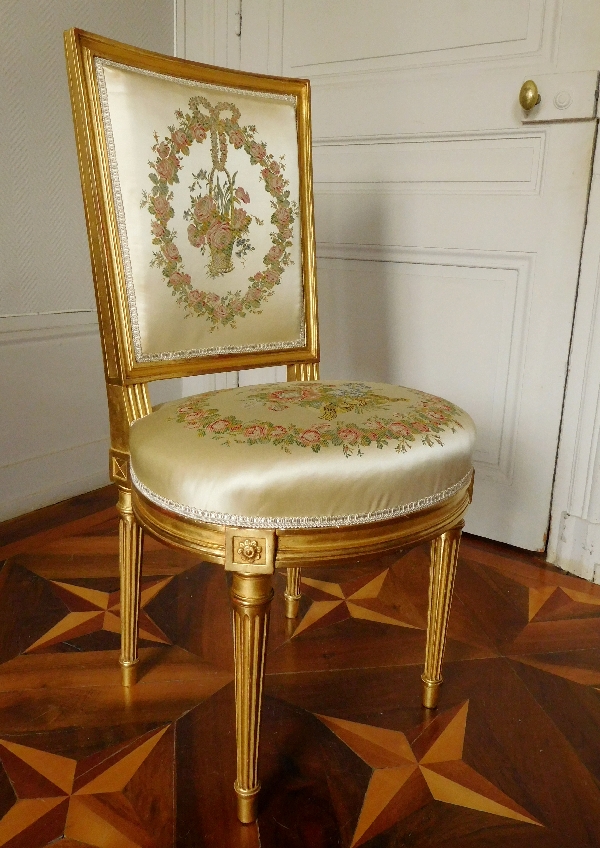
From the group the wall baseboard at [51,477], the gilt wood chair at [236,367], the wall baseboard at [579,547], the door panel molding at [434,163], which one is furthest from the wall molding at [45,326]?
the wall baseboard at [579,547]

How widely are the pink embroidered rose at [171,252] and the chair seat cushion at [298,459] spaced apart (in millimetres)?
197

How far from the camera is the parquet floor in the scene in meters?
0.73

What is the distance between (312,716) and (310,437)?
0.43 metres

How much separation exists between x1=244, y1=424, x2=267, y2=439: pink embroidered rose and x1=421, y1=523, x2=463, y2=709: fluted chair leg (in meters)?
0.26

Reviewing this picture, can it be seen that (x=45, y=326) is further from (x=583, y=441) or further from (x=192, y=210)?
(x=583, y=441)

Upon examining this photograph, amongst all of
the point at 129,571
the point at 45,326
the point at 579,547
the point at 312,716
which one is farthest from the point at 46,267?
the point at 579,547

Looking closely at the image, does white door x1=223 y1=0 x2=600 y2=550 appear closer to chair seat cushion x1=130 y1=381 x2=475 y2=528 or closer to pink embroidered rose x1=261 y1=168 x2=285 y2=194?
pink embroidered rose x1=261 y1=168 x2=285 y2=194

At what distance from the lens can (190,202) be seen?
0.86m

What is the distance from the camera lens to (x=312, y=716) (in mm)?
890

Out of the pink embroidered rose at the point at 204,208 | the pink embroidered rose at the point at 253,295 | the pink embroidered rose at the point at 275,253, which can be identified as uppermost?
the pink embroidered rose at the point at 204,208

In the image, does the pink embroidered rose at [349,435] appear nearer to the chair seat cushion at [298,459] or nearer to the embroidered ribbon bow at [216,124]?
the chair seat cushion at [298,459]

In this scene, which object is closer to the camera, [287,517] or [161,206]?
[287,517]

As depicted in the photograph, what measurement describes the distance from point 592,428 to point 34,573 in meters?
1.04

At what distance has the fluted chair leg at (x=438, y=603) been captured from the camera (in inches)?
32.2
